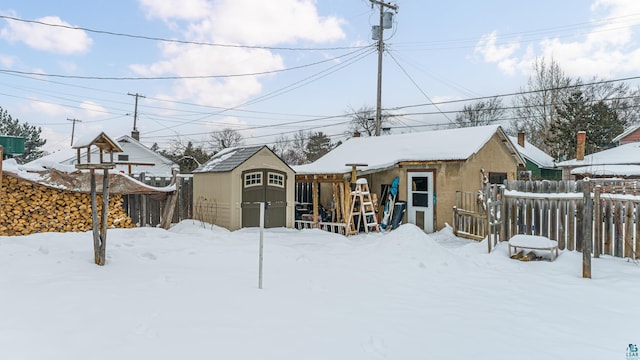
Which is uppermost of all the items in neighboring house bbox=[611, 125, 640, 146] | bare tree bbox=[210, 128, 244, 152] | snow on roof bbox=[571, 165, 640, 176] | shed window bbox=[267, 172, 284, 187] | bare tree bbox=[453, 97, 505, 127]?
bare tree bbox=[453, 97, 505, 127]

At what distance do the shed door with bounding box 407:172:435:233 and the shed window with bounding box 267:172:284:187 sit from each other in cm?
471

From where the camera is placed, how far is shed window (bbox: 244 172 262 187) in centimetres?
1148

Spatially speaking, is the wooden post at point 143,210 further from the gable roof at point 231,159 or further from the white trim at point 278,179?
the white trim at point 278,179

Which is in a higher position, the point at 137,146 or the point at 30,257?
the point at 137,146

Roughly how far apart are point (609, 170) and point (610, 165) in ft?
4.25

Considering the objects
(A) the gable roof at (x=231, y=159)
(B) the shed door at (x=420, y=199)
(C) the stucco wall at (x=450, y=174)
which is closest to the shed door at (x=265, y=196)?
(A) the gable roof at (x=231, y=159)

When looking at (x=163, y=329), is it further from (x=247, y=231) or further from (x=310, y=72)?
(x=310, y=72)

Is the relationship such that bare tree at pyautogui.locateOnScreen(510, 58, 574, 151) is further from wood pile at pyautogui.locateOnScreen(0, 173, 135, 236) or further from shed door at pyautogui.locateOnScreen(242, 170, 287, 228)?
wood pile at pyautogui.locateOnScreen(0, 173, 135, 236)

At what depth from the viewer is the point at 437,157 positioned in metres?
13.0

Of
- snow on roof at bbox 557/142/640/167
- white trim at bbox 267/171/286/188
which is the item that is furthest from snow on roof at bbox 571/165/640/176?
white trim at bbox 267/171/286/188

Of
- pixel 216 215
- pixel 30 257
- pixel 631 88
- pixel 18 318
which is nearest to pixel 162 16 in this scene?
pixel 216 215

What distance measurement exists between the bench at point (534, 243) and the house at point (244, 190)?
6.67 meters

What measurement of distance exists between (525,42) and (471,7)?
33.7 ft

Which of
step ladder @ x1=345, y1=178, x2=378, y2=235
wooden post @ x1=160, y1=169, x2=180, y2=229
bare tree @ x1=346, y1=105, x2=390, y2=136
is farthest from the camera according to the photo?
bare tree @ x1=346, y1=105, x2=390, y2=136
